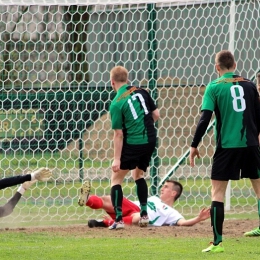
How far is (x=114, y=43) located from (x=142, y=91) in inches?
107

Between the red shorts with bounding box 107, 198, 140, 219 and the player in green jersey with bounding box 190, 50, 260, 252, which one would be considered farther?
the red shorts with bounding box 107, 198, 140, 219

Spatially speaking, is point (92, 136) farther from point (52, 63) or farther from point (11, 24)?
point (11, 24)

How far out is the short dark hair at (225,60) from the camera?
313 inches

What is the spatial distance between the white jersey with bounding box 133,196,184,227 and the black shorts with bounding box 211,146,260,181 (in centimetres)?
227

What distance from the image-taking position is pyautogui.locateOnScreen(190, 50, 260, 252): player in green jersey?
7848 mm

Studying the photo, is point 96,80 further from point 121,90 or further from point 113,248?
point 113,248

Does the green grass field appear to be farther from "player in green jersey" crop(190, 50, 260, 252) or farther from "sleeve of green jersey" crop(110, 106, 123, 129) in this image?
"sleeve of green jersey" crop(110, 106, 123, 129)

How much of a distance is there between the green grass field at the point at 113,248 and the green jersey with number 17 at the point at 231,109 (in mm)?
1002

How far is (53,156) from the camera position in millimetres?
12008

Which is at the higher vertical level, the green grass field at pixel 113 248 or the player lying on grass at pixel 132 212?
the player lying on grass at pixel 132 212

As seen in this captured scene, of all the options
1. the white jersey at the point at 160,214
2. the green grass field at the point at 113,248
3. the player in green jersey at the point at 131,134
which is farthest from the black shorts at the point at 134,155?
the green grass field at the point at 113,248

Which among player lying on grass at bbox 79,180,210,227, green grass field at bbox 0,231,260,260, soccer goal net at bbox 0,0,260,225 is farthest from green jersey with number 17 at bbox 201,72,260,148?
soccer goal net at bbox 0,0,260,225

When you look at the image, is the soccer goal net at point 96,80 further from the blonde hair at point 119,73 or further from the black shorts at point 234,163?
the black shorts at point 234,163

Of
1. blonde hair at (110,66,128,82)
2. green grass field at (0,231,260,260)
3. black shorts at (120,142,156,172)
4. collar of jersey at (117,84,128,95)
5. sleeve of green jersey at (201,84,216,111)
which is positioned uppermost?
blonde hair at (110,66,128,82)
